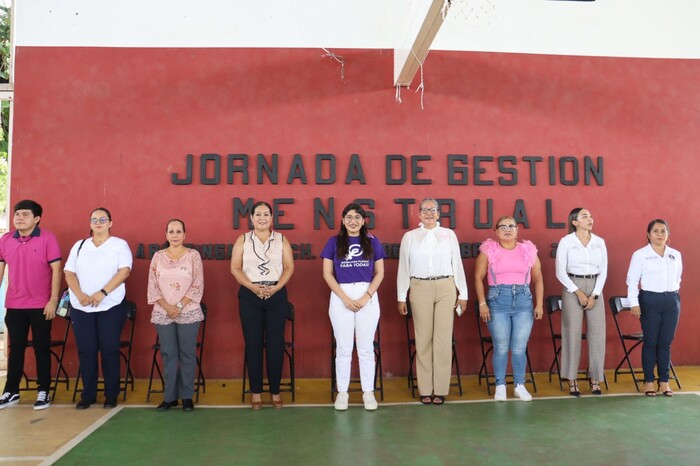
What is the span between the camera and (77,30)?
16.3 feet

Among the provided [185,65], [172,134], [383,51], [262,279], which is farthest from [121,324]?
[383,51]

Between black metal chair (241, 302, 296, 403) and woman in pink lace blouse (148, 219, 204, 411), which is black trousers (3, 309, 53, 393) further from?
black metal chair (241, 302, 296, 403)

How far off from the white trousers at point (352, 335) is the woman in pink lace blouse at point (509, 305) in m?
1.04

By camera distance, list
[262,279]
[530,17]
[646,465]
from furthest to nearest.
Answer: [530,17] < [262,279] < [646,465]

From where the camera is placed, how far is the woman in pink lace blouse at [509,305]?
4.23m

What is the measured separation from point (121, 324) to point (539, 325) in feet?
12.7

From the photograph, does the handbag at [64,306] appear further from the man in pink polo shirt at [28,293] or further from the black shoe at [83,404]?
the black shoe at [83,404]

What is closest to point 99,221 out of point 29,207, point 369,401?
point 29,207

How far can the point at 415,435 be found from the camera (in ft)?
11.0

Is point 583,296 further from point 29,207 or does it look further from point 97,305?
point 29,207

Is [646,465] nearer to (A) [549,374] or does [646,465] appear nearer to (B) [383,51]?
(A) [549,374]

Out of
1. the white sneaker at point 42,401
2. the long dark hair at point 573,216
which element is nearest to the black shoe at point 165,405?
the white sneaker at point 42,401

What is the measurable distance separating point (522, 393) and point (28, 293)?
13.6ft

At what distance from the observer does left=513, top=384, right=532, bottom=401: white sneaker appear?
4.15 m
